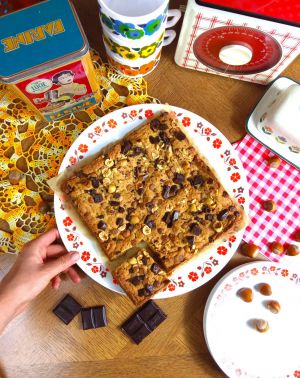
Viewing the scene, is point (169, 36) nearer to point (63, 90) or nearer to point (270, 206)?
point (63, 90)

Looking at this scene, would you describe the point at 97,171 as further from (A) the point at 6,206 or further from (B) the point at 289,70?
(B) the point at 289,70

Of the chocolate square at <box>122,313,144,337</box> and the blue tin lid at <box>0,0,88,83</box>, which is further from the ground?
the blue tin lid at <box>0,0,88,83</box>

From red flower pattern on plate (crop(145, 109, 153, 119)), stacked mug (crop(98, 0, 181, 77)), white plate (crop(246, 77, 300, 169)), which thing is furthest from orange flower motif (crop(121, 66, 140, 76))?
white plate (crop(246, 77, 300, 169))

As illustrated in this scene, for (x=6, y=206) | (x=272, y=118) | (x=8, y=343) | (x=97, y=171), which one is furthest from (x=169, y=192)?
(x=8, y=343)

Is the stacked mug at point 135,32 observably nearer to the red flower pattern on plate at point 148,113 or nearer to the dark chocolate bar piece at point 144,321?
the red flower pattern on plate at point 148,113

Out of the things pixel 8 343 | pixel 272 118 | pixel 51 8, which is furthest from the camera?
pixel 8 343

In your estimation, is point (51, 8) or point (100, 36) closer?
point (51, 8)

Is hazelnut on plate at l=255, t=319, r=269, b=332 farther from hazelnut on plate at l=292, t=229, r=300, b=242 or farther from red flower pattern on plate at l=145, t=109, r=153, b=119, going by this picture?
red flower pattern on plate at l=145, t=109, r=153, b=119

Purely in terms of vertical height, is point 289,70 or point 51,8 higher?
point 51,8
